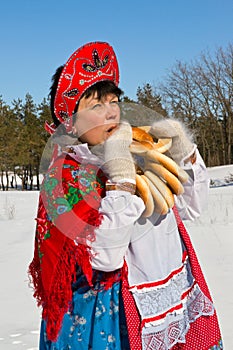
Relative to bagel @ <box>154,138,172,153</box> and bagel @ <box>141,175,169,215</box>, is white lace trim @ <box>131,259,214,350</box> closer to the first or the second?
bagel @ <box>141,175,169,215</box>

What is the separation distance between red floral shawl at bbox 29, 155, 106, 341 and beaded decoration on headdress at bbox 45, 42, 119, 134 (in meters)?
0.20

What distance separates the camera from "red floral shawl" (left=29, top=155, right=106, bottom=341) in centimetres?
144

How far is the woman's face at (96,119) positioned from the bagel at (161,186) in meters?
0.21

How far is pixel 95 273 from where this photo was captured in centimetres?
154

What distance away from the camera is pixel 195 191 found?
1.75 metres

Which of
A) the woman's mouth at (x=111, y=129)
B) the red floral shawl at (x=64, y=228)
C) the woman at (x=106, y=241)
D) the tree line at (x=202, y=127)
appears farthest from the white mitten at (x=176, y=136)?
the tree line at (x=202, y=127)

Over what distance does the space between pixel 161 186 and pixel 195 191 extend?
0.34 metres

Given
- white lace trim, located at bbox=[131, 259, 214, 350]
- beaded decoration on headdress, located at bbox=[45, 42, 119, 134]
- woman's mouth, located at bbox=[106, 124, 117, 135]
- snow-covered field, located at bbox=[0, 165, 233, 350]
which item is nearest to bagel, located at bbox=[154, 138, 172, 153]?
woman's mouth, located at bbox=[106, 124, 117, 135]

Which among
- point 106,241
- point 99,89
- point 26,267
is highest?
point 99,89

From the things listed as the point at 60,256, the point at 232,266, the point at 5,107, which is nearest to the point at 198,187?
the point at 60,256

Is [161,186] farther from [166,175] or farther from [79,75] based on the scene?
[79,75]

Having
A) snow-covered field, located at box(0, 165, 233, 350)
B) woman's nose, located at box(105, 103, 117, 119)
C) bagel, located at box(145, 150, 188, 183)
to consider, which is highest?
woman's nose, located at box(105, 103, 117, 119)

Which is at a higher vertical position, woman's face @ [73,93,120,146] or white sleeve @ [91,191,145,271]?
woman's face @ [73,93,120,146]

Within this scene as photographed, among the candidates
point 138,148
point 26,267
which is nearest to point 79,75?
point 138,148
